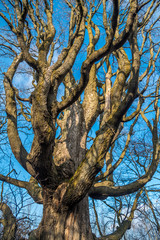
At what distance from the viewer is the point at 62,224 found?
7.48 ft

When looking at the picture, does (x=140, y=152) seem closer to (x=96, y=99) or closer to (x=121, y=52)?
(x=96, y=99)

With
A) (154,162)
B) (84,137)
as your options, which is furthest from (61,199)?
(154,162)

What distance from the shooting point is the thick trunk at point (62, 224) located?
7.25ft

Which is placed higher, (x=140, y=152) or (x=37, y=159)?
(x=140, y=152)

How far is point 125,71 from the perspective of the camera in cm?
298

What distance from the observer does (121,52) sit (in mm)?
3213

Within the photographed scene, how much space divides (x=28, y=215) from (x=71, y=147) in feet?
5.30

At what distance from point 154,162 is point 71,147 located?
174cm

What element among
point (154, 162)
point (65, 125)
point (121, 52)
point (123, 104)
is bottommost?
point (154, 162)

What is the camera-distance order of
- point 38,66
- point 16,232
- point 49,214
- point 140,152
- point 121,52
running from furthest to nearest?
point 140,152
point 121,52
point 38,66
point 49,214
point 16,232

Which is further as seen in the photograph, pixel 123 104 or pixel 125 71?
pixel 125 71

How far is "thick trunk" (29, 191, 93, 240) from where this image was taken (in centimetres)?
221

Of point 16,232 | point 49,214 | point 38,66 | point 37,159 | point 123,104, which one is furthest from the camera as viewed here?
point 38,66

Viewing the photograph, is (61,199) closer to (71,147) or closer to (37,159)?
(37,159)
